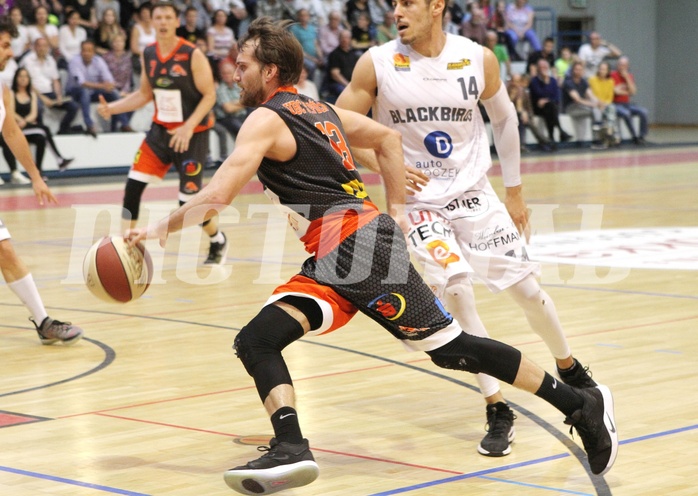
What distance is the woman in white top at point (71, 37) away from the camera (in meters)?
19.0

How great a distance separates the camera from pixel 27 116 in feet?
57.5

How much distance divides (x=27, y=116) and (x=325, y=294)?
46.8 feet

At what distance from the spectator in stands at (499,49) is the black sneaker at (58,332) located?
57.0 ft

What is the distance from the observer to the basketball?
4.51m

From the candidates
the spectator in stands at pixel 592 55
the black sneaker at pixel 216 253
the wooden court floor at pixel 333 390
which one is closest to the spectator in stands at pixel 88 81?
the wooden court floor at pixel 333 390

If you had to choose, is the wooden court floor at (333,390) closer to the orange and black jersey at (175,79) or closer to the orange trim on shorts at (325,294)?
the orange trim on shorts at (325,294)

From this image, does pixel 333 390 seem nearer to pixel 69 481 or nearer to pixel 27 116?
pixel 69 481

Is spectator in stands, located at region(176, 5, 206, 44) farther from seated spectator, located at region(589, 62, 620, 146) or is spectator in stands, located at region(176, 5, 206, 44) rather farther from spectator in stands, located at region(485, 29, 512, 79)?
seated spectator, located at region(589, 62, 620, 146)

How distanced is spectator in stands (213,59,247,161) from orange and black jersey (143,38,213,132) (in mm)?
9669

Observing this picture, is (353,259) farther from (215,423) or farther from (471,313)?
(215,423)

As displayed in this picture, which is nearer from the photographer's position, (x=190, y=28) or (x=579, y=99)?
(x=190, y=28)

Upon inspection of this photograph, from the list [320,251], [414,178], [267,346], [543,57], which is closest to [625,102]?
[543,57]

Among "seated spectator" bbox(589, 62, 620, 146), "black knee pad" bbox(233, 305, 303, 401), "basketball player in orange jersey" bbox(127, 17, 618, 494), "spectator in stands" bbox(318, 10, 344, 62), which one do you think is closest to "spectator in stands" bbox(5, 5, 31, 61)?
"spectator in stands" bbox(318, 10, 344, 62)

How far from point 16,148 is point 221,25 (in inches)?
535
